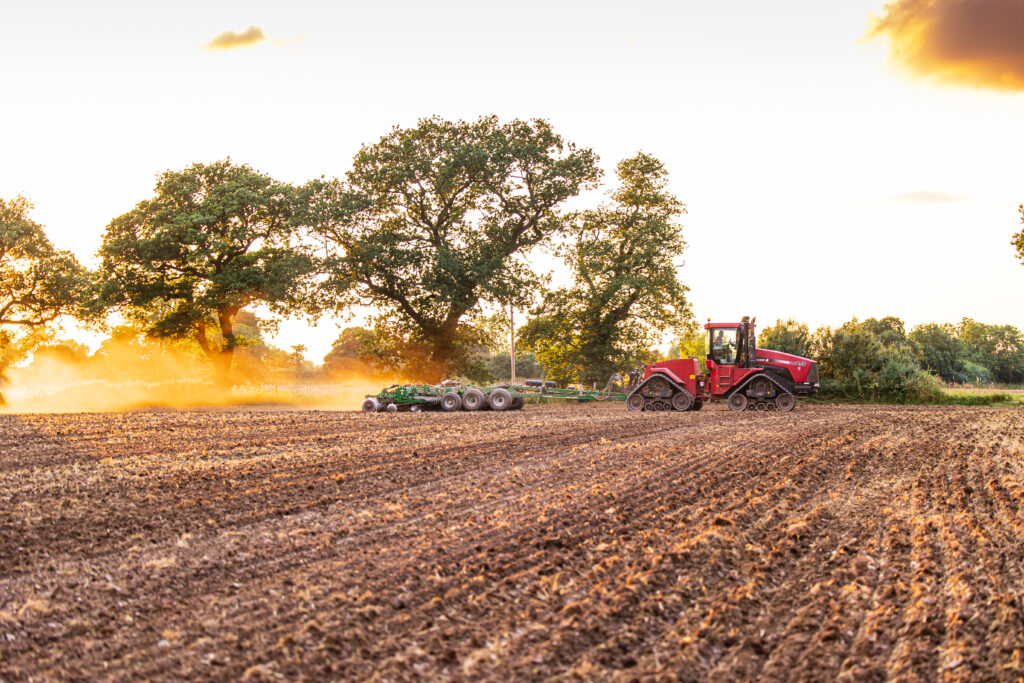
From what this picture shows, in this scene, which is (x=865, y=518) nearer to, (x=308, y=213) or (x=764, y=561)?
(x=764, y=561)

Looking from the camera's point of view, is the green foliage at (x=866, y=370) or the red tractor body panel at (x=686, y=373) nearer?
the red tractor body panel at (x=686, y=373)

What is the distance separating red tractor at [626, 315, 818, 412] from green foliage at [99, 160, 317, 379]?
16551mm

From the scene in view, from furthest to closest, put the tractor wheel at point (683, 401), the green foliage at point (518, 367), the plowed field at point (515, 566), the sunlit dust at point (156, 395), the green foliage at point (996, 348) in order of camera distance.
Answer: the green foliage at point (996, 348)
the green foliage at point (518, 367)
the sunlit dust at point (156, 395)
the tractor wheel at point (683, 401)
the plowed field at point (515, 566)

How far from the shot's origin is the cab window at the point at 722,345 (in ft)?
70.5

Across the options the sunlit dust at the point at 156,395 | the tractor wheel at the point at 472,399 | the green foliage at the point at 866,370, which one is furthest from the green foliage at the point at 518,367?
the tractor wheel at the point at 472,399

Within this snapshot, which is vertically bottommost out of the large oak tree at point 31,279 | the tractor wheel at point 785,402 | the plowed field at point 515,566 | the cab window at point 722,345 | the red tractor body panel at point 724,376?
the plowed field at point 515,566

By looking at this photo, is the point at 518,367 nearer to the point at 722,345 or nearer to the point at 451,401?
the point at 451,401

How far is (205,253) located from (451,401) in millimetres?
12917

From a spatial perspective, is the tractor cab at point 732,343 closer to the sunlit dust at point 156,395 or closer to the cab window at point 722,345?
the cab window at point 722,345

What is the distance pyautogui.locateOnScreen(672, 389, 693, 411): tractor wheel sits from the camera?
72.4ft

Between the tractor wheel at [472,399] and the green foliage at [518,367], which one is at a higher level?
the green foliage at [518,367]

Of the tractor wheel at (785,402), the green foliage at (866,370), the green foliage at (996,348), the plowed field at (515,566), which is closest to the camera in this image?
the plowed field at (515,566)

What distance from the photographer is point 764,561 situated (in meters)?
5.43

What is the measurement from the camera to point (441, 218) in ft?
102
